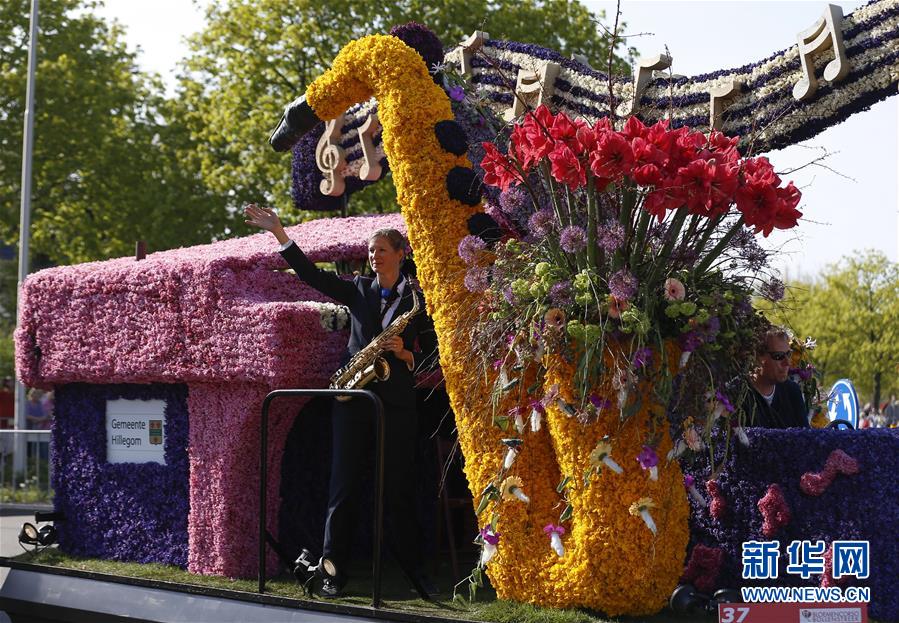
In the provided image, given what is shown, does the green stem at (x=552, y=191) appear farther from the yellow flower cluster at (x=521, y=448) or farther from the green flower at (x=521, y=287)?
the yellow flower cluster at (x=521, y=448)

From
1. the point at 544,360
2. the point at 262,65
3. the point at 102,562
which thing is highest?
the point at 262,65

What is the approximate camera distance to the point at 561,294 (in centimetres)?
433

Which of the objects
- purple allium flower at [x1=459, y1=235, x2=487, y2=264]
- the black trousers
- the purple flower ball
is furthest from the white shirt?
the purple flower ball

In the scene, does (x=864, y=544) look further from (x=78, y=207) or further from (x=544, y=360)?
(x=78, y=207)

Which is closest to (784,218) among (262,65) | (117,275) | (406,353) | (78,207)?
(406,353)

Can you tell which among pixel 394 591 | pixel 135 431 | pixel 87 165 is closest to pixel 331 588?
pixel 394 591

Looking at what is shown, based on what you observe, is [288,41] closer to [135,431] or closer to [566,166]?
[135,431]

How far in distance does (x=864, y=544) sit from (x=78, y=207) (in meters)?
19.8

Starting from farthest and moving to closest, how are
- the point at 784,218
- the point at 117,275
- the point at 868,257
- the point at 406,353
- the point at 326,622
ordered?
1. the point at 868,257
2. the point at 117,275
3. the point at 406,353
4. the point at 326,622
5. the point at 784,218

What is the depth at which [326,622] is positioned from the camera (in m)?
4.59

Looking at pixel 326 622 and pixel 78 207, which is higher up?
pixel 78 207

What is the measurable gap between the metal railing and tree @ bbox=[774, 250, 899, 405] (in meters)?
26.7

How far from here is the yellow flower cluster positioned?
434cm

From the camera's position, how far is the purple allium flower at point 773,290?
175 inches
